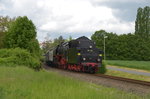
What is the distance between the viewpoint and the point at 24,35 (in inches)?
1267

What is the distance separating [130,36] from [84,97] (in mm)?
86769

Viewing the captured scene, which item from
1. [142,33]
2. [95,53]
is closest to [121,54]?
[142,33]

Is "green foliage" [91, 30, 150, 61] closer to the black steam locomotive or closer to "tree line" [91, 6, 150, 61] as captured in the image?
"tree line" [91, 6, 150, 61]

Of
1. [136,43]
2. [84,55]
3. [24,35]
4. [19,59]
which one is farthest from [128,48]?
[19,59]

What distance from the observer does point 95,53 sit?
26.3 meters

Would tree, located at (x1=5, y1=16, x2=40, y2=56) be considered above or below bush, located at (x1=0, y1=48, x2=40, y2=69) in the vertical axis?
above

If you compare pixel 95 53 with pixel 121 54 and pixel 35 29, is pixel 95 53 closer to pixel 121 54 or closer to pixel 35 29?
pixel 35 29

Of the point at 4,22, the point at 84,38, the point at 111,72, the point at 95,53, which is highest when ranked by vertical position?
the point at 4,22

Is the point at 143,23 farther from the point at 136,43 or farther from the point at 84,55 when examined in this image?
the point at 84,55

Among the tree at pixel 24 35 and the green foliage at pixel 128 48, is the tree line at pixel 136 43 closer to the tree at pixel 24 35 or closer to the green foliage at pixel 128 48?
the green foliage at pixel 128 48

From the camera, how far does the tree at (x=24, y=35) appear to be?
32531 mm

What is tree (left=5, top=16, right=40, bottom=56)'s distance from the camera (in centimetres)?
3253

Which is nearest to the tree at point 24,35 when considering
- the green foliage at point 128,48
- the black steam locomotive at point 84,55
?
the black steam locomotive at point 84,55

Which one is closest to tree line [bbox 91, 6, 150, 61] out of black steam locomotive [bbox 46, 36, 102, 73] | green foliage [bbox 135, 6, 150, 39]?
green foliage [bbox 135, 6, 150, 39]
